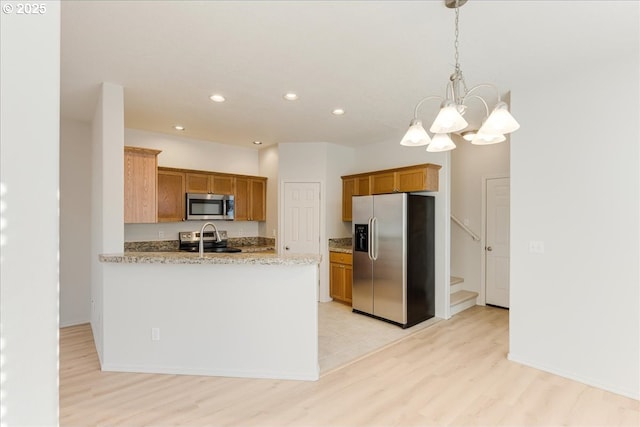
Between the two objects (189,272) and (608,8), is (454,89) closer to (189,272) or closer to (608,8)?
(608,8)

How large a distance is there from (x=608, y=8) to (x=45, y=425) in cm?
Answer: 341

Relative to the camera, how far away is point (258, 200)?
18.5 feet

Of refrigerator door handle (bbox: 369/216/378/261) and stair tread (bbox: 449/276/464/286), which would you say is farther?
stair tread (bbox: 449/276/464/286)

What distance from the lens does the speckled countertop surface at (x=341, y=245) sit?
5.14 m

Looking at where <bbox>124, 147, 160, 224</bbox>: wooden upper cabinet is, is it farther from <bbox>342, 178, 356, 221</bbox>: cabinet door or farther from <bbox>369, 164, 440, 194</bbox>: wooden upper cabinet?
<bbox>369, 164, 440, 194</bbox>: wooden upper cabinet

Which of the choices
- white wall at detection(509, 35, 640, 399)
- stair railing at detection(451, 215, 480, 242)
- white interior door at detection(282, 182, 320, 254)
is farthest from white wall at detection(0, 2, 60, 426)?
stair railing at detection(451, 215, 480, 242)

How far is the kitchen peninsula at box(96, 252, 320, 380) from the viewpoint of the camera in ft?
Result: 9.10

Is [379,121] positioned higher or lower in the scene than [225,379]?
higher

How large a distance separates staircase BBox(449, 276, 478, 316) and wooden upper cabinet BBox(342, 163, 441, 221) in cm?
→ 171

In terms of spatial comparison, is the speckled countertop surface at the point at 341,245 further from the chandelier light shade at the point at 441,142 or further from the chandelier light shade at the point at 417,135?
the chandelier light shade at the point at 417,135

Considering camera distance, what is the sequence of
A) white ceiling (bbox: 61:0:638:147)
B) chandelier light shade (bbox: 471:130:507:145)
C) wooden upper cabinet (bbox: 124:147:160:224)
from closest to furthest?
chandelier light shade (bbox: 471:130:507:145)
white ceiling (bbox: 61:0:638:147)
wooden upper cabinet (bbox: 124:147:160:224)

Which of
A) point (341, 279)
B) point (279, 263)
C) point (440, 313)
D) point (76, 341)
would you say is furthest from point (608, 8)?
point (76, 341)

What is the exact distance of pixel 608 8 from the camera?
6.23ft

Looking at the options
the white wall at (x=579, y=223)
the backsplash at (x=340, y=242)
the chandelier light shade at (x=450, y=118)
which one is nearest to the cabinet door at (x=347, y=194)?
the backsplash at (x=340, y=242)
